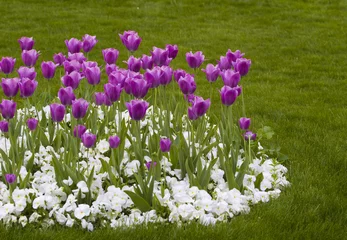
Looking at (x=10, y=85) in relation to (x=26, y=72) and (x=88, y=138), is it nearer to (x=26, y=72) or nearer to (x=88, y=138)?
(x=26, y=72)

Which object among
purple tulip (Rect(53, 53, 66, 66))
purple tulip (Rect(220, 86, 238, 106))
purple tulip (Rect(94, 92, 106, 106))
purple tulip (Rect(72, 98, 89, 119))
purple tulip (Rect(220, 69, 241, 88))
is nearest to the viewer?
purple tulip (Rect(72, 98, 89, 119))

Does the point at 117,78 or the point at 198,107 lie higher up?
the point at 117,78

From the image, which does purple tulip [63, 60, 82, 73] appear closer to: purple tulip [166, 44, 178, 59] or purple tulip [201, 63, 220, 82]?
purple tulip [166, 44, 178, 59]

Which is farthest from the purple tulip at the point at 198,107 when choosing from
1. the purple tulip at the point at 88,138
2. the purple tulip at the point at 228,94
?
the purple tulip at the point at 88,138

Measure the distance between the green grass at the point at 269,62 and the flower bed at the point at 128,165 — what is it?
0.62 feet

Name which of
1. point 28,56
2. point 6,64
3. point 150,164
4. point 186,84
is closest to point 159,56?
point 186,84

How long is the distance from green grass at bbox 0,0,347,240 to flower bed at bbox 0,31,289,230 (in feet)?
0.62

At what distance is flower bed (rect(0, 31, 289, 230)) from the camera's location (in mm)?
4352

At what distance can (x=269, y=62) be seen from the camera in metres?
11.2

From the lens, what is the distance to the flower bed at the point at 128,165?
435 cm

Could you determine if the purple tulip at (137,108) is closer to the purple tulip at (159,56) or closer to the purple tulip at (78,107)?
the purple tulip at (78,107)

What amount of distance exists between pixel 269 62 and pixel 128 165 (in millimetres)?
6854

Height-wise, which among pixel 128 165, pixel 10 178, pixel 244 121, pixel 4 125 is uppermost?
pixel 4 125

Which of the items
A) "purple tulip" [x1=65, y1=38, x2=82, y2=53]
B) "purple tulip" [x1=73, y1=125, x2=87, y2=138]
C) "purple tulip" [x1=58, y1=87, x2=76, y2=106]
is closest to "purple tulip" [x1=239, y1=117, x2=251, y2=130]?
"purple tulip" [x1=73, y1=125, x2=87, y2=138]
